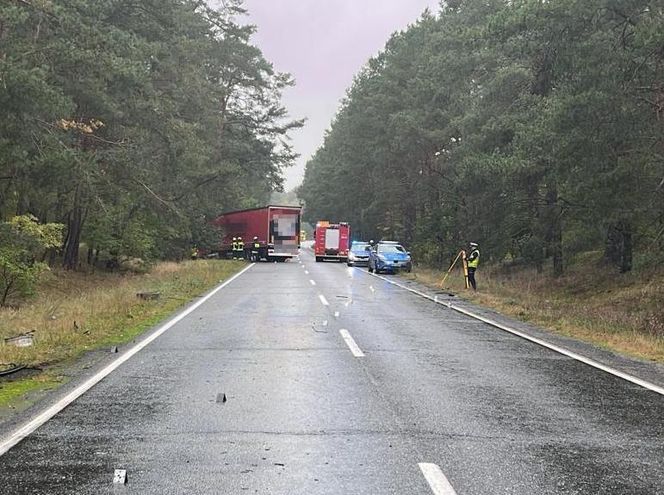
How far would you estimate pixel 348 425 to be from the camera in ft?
19.6

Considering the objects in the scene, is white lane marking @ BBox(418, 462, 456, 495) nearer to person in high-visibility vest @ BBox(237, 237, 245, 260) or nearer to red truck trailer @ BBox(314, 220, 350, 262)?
red truck trailer @ BBox(314, 220, 350, 262)

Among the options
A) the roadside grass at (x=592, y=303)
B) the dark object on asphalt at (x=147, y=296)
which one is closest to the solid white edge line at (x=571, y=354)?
the roadside grass at (x=592, y=303)

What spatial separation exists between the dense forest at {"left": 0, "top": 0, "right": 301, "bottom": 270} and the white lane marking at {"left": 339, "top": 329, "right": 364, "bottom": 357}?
9.98m

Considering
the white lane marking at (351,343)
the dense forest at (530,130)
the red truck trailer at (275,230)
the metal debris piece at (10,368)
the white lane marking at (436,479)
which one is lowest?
the metal debris piece at (10,368)

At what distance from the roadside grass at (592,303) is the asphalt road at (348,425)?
9.93 feet

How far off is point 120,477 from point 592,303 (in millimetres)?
20487

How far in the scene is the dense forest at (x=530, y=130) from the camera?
17172mm

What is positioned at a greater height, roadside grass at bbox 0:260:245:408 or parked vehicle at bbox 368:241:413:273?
parked vehicle at bbox 368:241:413:273

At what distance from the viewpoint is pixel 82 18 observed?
19.9 meters

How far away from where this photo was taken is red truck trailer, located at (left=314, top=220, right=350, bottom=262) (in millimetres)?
50094

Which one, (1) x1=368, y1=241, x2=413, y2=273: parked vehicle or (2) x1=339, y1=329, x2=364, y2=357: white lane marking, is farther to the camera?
(1) x1=368, y1=241, x2=413, y2=273: parked vehicle

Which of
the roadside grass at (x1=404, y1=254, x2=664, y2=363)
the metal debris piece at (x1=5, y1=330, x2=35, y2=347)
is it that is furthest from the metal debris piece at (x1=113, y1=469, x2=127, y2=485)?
the roadside grass at (x1=404, y1=254, x2=664, y2=363)

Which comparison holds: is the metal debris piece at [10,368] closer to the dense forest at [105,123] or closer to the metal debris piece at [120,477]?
the metal debris piece at [120,477]

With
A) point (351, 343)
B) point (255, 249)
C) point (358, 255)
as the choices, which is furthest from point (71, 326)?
point (255, 249)
